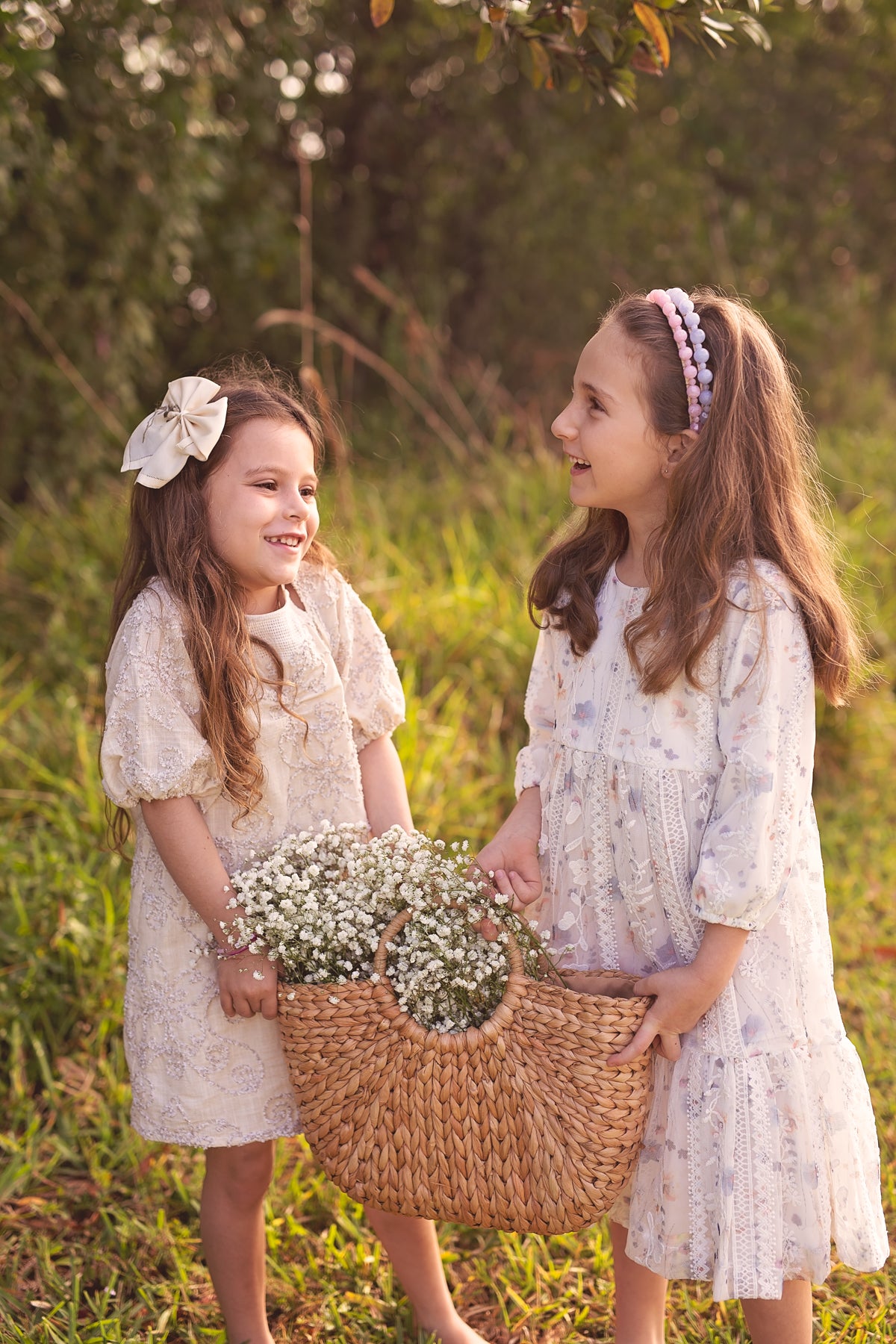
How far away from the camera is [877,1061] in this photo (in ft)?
9.60

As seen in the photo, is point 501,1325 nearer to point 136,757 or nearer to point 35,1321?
point 35,1321

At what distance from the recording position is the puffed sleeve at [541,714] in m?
2.21

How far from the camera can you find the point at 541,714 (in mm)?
2230

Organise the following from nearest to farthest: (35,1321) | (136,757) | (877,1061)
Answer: (136,757) < (35,1321) < (877,1061)

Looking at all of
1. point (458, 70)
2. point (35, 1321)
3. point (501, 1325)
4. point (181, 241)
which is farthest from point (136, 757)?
point (458, 70)

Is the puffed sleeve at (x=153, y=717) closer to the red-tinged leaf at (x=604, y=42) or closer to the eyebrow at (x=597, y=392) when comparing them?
the eyebrow at (x=597, y=392)

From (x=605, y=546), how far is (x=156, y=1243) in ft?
5.71

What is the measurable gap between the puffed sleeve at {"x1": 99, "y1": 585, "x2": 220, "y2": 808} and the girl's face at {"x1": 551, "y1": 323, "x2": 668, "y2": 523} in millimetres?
723

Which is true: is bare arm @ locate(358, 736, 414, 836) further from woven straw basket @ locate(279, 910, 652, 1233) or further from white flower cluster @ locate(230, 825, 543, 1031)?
woven straw basket @ locate(279, 910, 652, 1233)

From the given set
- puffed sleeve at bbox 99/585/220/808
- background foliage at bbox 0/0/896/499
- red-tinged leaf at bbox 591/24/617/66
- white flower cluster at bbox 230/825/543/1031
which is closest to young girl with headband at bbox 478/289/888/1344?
white flower cluster at bbox 230/825/543/1031

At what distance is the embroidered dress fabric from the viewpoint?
180 centimetres

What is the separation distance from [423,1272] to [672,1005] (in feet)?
2.70

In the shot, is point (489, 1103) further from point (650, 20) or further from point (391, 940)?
point (650, 20)

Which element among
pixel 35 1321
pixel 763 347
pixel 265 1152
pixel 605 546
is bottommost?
pixel 35 1321
